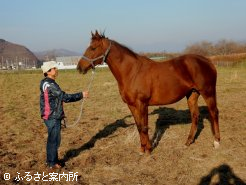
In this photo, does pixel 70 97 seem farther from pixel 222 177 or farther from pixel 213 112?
pixel 213 112

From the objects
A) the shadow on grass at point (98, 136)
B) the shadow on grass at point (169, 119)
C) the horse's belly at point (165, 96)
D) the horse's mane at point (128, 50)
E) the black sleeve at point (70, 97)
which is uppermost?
the horse's mane at point (128, 50)

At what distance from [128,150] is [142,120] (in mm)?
813

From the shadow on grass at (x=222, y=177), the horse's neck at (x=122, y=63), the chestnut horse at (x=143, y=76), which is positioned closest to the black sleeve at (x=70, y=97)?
the chestnut horse at (x=143, y=76)

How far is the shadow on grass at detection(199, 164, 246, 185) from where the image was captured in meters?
4.87

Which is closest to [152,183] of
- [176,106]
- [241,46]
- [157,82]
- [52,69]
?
[157,82]

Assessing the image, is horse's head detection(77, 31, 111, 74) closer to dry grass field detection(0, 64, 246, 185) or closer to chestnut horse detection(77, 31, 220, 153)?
chestnut horse detection(77, 31, 220, 153)

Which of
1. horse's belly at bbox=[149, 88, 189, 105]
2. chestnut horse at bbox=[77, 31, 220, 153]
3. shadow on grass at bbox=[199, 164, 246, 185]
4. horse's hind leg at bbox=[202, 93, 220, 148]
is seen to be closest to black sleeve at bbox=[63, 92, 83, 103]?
chestnut horse at bbox=[77, 31, 220, 153]

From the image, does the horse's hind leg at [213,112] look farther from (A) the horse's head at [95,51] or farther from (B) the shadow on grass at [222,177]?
(A) the horse's head at [95,51]

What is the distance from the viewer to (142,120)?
20.3 ft

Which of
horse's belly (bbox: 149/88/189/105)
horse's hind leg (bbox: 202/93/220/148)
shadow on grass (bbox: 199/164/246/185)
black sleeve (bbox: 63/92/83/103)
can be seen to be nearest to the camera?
shadow on grass (bbox: 199/164/246/185)

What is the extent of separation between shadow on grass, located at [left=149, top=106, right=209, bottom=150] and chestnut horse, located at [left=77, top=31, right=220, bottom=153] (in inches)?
44.5

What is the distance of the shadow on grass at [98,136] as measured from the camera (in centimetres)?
643

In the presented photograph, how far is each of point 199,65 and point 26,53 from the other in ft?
560

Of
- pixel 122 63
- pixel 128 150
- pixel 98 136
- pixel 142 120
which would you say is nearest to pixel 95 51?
pixel 122 63
